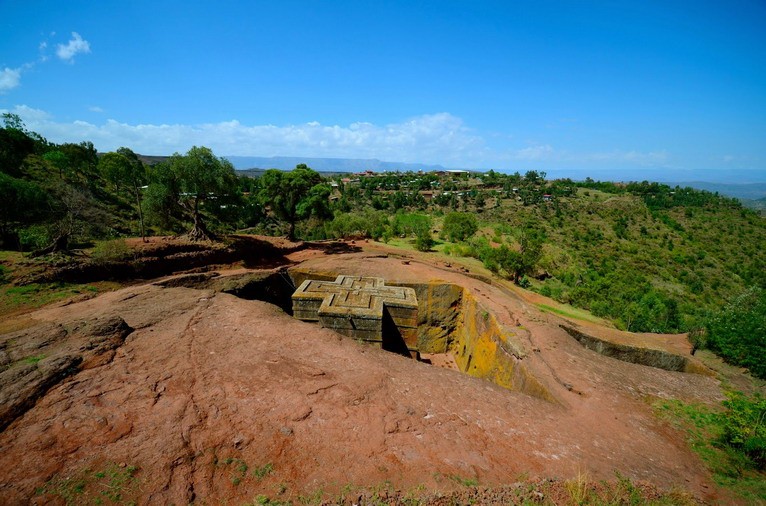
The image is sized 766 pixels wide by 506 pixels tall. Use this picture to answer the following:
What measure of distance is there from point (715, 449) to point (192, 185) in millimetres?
22783

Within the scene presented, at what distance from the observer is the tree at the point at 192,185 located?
17781 mm

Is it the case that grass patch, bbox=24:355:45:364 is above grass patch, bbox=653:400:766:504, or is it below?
above

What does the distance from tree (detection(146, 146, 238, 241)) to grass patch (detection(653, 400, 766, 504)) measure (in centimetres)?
2138

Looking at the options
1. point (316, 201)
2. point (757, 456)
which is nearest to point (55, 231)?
point (316, 201)

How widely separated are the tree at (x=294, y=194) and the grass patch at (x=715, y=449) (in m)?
20.6

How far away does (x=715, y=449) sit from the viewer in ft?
20.7

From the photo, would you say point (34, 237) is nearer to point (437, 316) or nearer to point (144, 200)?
point (144, 200)

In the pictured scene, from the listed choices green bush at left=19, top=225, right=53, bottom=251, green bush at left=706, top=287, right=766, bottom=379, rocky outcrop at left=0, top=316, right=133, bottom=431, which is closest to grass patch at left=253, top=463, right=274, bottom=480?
rocky outcrop at left=0, top=316, right=133, bottom=431

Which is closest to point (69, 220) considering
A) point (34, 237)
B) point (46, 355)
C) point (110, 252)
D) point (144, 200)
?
point (34, 237)

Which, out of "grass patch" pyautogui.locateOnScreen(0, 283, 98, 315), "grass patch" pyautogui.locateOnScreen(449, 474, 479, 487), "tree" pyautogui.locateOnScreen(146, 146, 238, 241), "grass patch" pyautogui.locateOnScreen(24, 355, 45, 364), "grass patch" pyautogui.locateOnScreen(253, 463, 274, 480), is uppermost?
"tree" pyautogui.locateOnScreen(146, 146, 238, 241)

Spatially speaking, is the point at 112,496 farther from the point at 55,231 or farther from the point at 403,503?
the point at 55,231

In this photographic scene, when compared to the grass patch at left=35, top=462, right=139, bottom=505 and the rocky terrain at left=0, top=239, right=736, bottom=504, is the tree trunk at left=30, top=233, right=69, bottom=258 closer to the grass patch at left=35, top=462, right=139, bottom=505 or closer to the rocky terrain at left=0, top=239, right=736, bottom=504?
the rocky terrain at left=0, top=239, right=736, bottom=504

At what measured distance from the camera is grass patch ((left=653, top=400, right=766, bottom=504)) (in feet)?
17.1

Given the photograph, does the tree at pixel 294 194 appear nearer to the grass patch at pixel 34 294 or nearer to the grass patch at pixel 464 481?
the grass patch at pixel 34 294
